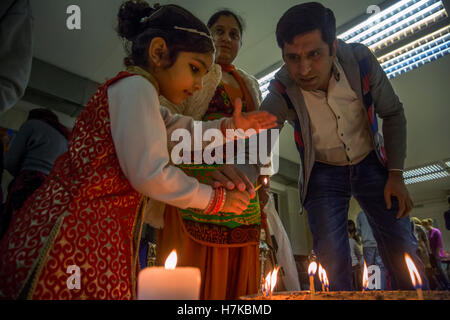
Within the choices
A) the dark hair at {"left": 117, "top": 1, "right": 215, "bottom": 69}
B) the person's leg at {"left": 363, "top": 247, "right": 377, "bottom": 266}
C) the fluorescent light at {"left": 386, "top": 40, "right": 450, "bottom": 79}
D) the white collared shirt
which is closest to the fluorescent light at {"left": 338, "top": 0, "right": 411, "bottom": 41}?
the fluorescent light at {"left": 386, "top": 40, "right": 450, "bottom": 79}

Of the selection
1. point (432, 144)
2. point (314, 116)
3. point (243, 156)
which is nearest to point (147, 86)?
point (243, 156)

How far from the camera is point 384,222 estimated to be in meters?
1.50

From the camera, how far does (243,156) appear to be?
5.09 ft

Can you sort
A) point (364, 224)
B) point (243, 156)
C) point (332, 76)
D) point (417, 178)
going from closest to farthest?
1. point (243, 156)
2. point (332, 76)
3. point (364, 224)
4. point (417, 178)

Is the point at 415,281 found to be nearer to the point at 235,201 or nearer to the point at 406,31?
the point at 235,201

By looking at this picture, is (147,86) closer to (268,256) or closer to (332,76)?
(332,76)

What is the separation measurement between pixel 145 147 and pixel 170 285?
0.46 m

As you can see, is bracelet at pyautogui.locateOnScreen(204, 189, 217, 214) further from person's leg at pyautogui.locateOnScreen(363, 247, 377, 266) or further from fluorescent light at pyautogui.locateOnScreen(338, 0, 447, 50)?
person's leg at pyautogui.locateOnScreen(363, 247, 377, 266)

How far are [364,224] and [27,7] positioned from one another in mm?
6444

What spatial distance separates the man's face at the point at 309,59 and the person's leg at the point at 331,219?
0.46 m

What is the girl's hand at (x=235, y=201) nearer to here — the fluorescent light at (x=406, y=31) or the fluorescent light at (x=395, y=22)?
the fluorescent light at (x=395, y=22)

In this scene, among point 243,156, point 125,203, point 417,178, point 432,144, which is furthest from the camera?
point 417,178

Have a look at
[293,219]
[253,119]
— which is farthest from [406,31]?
[293,219]

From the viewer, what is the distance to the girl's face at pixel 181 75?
1158 millimetres
